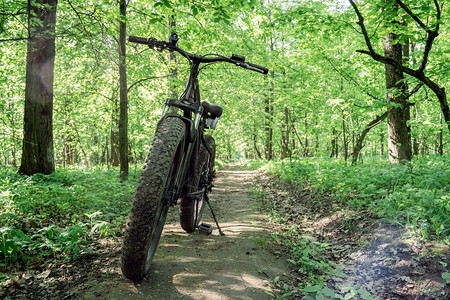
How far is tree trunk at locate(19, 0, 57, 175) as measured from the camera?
5398 millimetres

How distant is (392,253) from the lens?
2.81 meters

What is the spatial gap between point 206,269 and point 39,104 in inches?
208

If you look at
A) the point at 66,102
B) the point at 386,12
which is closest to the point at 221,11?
the point at 386,12

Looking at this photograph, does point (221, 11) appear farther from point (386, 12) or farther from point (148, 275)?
point (148, 275)

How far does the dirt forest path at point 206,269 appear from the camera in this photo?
216cm

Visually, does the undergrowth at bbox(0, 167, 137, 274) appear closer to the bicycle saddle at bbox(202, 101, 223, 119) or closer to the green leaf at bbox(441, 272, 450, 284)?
the bicycle saddle at bbox(202, 101, 223, 119)

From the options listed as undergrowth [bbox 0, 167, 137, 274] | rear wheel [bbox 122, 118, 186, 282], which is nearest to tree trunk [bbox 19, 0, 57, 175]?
undergrowth [bbox 0, 167, 137, 274]

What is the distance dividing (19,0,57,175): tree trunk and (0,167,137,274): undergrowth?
0.46 meters

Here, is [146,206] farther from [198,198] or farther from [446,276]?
[446,276]

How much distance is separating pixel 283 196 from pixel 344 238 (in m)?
3.47

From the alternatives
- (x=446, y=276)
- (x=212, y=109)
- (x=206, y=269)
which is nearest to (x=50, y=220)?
(x=206, y=269)

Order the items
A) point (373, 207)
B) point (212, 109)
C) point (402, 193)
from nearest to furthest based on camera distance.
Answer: point (212, 109) → point (402, 193) → point (373, 207)

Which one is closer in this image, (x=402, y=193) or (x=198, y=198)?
(x=198, y=198)

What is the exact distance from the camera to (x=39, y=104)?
5512mm
